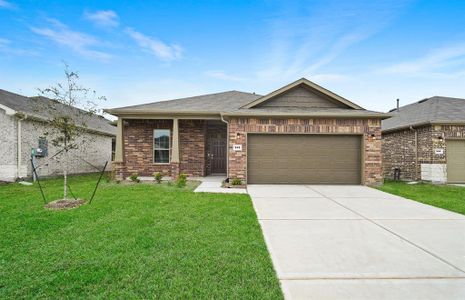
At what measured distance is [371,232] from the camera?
13.8ft

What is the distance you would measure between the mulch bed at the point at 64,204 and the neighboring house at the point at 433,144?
12.6m

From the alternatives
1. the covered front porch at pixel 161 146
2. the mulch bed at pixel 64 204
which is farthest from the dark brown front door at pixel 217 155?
the mulch bed at pixel 64 204

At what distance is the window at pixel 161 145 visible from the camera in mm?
11953

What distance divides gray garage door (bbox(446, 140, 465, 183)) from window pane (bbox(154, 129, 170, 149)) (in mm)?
13354

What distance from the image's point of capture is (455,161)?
10.9 meters

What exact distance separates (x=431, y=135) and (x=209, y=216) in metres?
11.4

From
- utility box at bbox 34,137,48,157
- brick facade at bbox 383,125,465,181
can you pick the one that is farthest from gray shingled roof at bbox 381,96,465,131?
utility box at bbox 34,137,48,157

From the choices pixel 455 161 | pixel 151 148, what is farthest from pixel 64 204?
pixel 455 161

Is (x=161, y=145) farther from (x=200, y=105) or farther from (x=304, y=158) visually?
(x=304, y=158)

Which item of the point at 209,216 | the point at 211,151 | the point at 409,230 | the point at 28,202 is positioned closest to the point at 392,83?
the point at 211,151

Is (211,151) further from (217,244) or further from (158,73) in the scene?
(217,244)

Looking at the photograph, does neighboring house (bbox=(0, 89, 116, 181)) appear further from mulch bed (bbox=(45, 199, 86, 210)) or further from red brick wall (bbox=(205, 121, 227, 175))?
red brick wall (bbox=(205, 121, 227, 175))

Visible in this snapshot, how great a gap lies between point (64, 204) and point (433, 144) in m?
14.4

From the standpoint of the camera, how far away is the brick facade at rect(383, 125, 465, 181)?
10.7m
